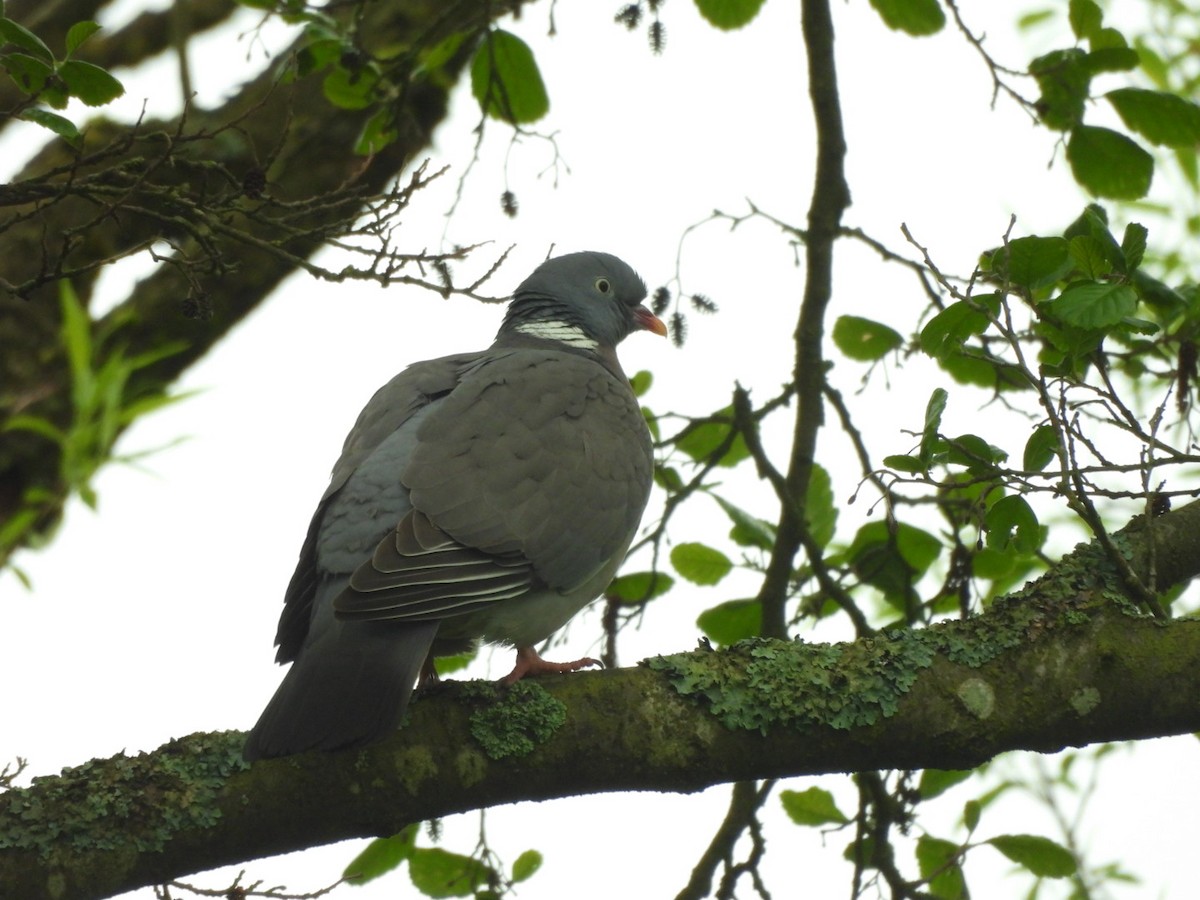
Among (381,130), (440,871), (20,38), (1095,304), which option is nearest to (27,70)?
(20,38)

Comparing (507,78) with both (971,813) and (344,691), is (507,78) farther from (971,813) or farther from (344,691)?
(971,813)

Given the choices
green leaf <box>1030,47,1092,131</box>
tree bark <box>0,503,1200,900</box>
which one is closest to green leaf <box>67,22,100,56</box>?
tree bark <box>0,503,1200,900</box>

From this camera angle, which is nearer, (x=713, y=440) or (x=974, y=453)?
(x=974, y=453)

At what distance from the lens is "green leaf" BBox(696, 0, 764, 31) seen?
164 inches

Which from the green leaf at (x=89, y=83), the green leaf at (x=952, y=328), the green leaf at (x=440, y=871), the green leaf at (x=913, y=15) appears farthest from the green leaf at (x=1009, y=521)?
the green leaf at (x=89, y=83)

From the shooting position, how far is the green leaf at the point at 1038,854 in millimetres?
3441

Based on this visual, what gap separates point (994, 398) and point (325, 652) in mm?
1877

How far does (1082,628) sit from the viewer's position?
2787 mm

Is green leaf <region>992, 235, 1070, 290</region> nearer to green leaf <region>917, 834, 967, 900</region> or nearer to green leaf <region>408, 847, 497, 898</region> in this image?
green leaf <region>917, 834, 967, 900</region>

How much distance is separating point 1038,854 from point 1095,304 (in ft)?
5.13

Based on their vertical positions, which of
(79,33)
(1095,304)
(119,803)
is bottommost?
(119,803)

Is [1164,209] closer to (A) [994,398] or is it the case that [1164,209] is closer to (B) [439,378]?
(A) [994,398]

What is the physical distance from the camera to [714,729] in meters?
2.78

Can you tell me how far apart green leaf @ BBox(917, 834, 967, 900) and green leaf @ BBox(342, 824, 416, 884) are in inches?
53.0
